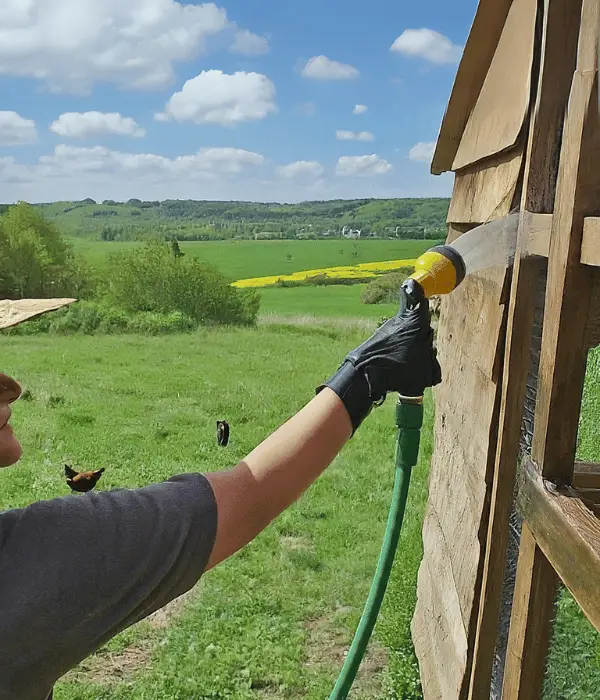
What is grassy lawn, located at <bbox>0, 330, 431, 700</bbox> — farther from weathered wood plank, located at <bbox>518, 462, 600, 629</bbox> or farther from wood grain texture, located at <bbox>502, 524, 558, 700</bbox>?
weathered wood plank, located at <bbox>518, 462, 600, 629</bbox>

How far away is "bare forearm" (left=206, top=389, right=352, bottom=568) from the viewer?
1.35 meters

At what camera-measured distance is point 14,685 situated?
1.15 metres

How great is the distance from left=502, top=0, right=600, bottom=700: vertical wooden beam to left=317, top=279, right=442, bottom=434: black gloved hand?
0.28 meters

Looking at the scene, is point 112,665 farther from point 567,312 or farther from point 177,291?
point 177,291

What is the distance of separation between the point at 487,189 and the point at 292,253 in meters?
38.3

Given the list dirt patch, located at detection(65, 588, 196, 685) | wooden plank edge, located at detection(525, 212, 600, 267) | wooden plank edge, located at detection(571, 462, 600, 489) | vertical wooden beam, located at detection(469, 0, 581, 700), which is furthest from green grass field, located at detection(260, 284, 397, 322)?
wooden plank edge, located at detection(525, 212, 600, 267)

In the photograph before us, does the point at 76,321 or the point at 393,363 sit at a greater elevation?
the point at 393,363

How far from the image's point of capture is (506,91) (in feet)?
6.82

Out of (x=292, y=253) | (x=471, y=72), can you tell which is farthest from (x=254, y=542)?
(x=292, y=253)

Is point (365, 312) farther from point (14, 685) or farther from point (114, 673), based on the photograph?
point (14, 685)

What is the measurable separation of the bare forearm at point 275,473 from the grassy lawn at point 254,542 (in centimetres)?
229

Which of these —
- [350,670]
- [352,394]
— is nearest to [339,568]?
[350,670]

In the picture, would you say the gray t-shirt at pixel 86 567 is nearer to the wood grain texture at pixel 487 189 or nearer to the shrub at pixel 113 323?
the wood grain texture at pixel 487 189

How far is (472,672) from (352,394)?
111 cm
